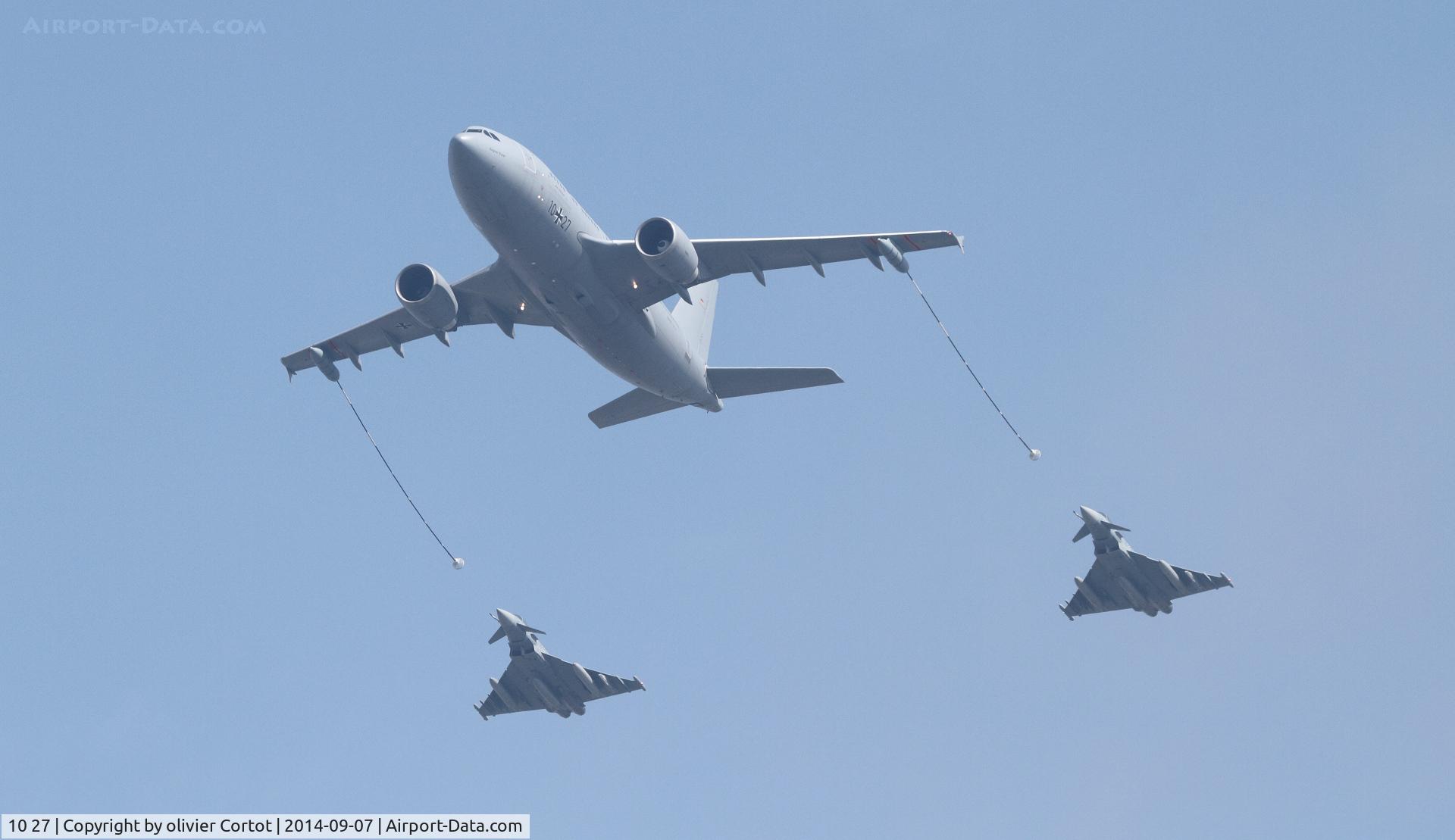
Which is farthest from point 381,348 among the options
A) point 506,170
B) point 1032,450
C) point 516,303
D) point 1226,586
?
point 1226,586

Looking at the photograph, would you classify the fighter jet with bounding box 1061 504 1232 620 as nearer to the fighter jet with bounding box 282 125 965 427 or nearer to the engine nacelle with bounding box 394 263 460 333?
the fighter jet with bounding box 282 125 965 427

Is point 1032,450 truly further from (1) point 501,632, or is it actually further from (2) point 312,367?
(2) point 312,367

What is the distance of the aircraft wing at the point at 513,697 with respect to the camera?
163 feet

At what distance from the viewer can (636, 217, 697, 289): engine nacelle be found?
4275 cm

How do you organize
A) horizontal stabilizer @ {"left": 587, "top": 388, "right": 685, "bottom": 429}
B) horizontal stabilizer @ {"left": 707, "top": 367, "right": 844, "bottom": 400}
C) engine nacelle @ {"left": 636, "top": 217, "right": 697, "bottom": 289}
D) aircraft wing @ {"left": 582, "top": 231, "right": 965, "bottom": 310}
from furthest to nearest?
horizontal stabilizer @ {"left": 587, "top": 388, "right": 685, "bottom": 429} < horizontal stabilizer @ {"left": 707, "top": 367, "right": 844, "bottom": 400} < aircraft wing @ {"left": 582, "top": 231, "right": 965, "bottom": 310} < engine nacelle @ {"left": 636, "top": 217, "right": 697, "bottom": 289}

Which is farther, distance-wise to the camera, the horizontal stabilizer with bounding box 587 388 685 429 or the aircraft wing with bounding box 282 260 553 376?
the horizontal stabilizer with bounding box 587 388 685 429

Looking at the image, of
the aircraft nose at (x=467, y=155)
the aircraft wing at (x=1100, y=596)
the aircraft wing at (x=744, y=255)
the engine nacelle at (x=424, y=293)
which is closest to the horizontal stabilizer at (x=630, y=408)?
the aircraft wing at (x=744, y=255)

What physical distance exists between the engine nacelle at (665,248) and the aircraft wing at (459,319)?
15.0 feet

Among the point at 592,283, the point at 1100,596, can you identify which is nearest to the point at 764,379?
the point at 592,283

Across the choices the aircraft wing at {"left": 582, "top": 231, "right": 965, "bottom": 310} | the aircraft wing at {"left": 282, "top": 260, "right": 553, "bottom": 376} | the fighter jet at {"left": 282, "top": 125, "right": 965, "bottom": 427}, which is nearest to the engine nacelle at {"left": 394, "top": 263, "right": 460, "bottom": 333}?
the fighter jet at {"left": 282, "top": 125, "right": 965, "bottom": 427}

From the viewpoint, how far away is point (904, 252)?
43.4 metres

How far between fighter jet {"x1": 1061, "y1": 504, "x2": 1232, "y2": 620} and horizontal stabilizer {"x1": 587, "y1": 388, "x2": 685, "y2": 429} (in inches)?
520

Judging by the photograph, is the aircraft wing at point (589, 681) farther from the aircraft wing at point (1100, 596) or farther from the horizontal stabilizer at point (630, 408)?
the aircraft wing at point (1100, 596)

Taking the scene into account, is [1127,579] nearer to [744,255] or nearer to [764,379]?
[764,379]
